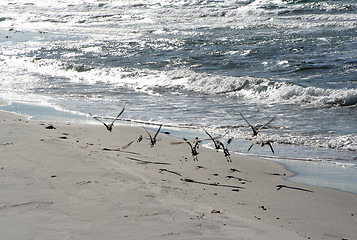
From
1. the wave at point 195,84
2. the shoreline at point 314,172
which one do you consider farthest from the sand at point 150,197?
the wave at point 195,84

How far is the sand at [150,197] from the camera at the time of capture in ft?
10.3

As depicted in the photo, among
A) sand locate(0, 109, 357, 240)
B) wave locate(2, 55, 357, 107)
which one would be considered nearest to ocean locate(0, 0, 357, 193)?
wave locate(2, 55, 357, 107)

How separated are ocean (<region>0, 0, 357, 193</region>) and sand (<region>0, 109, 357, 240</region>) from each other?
0.64 m

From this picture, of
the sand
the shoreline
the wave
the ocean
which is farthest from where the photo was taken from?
the wave

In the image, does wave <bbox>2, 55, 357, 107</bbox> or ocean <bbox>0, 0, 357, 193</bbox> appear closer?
ocean <bbox>0, 0, 357, 193</bbox>

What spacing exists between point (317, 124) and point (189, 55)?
335 inches

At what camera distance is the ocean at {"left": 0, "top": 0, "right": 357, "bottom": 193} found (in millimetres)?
7227

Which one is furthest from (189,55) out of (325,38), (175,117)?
(175,117)

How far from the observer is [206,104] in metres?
9.47

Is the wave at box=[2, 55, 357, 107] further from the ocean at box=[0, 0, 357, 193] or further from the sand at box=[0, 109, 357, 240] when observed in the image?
the sand at box=[0, 109, 357, 240]

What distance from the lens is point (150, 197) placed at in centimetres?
379

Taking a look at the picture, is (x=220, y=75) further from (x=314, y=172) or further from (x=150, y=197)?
(x=150, y=197)

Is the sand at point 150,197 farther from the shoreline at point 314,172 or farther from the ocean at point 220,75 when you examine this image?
the ocean at point 220,75

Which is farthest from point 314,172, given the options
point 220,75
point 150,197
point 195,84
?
point 220,75
